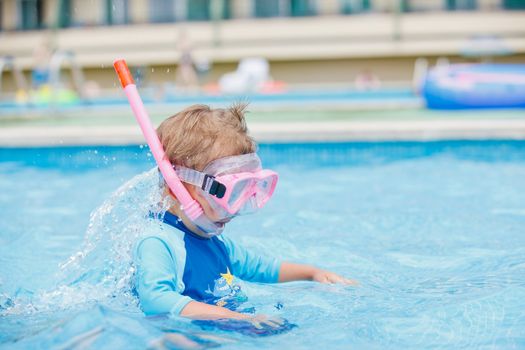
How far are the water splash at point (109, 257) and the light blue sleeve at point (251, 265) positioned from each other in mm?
374

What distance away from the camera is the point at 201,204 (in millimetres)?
2896

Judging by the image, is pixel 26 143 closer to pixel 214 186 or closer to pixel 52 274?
pixel 52 274

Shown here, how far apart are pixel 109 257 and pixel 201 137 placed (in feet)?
3.36

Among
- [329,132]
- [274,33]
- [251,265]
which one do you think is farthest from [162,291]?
[274,33]

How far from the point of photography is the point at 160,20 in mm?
23719

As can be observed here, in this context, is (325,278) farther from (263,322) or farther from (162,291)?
(162,291)

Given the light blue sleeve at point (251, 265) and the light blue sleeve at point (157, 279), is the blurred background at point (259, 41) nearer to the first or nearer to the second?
the light blue sleeve at point (251, 265)

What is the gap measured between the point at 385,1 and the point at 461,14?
2.09m

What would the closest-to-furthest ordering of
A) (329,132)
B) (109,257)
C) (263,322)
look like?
(263,322)
(109,257)
(329,132)

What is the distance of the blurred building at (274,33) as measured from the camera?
69.9 ft

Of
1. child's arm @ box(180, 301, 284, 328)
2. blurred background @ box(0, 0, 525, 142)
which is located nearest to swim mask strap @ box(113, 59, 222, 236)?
child's arm @ box(180, 301, 284, 328)

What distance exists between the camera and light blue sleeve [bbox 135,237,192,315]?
2.72 meters

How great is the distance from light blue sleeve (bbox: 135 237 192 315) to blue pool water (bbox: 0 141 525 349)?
0.18 feet

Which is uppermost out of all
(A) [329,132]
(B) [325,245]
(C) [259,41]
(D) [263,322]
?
(C) [259,41]
